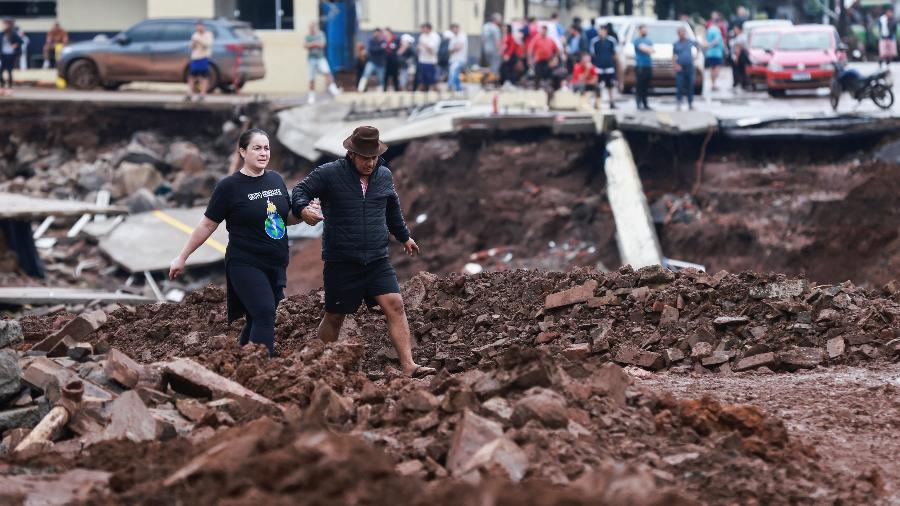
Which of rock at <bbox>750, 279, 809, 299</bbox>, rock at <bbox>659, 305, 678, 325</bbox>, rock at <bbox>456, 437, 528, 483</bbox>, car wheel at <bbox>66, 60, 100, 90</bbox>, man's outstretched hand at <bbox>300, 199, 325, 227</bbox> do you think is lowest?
car wheel at <bbox>66, 60, 100, 90</bbox>

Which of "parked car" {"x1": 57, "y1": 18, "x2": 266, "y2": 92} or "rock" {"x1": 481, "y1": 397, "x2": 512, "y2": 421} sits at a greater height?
"rock" {"x1": 481, "y1": 397, "x2": 512, "y2": 421}

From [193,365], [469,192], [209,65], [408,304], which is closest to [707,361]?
[408,304]

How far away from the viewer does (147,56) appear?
32.3 meters

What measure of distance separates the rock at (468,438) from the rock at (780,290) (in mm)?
4765

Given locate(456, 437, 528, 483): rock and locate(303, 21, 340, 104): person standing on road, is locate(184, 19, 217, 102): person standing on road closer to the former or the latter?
locate(303, 21, 340, 104): person standing on road

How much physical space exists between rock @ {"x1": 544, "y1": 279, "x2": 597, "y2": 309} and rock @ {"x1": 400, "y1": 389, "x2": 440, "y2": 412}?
13.4 feet

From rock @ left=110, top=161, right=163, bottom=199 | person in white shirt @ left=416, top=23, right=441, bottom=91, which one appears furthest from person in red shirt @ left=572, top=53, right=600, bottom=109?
rock @ left=110, top=161, right=163, bottom=199

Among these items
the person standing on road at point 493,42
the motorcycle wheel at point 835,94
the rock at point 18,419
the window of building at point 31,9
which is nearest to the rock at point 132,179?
the person standing on road at point 493,42

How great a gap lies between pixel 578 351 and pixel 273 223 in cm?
212

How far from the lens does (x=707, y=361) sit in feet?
30.8

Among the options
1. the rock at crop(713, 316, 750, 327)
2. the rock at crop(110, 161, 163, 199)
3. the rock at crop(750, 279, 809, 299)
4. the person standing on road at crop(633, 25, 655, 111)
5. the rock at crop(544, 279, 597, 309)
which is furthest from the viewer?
the rock at crop(110, 161, 163, 199)

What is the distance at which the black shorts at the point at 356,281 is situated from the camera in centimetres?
898

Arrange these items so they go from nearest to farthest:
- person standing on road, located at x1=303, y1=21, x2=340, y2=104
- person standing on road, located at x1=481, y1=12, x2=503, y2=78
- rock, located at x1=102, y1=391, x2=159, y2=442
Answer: rock, located at x1=102, y1=391, x2=159, y2=442, person standing on road, located at x1=303, y1=21, x2=340, y2=104, person standing on road, located at x1=481, y1=12, x2=503, y2=78

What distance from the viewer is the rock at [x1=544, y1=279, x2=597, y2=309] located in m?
10.7
